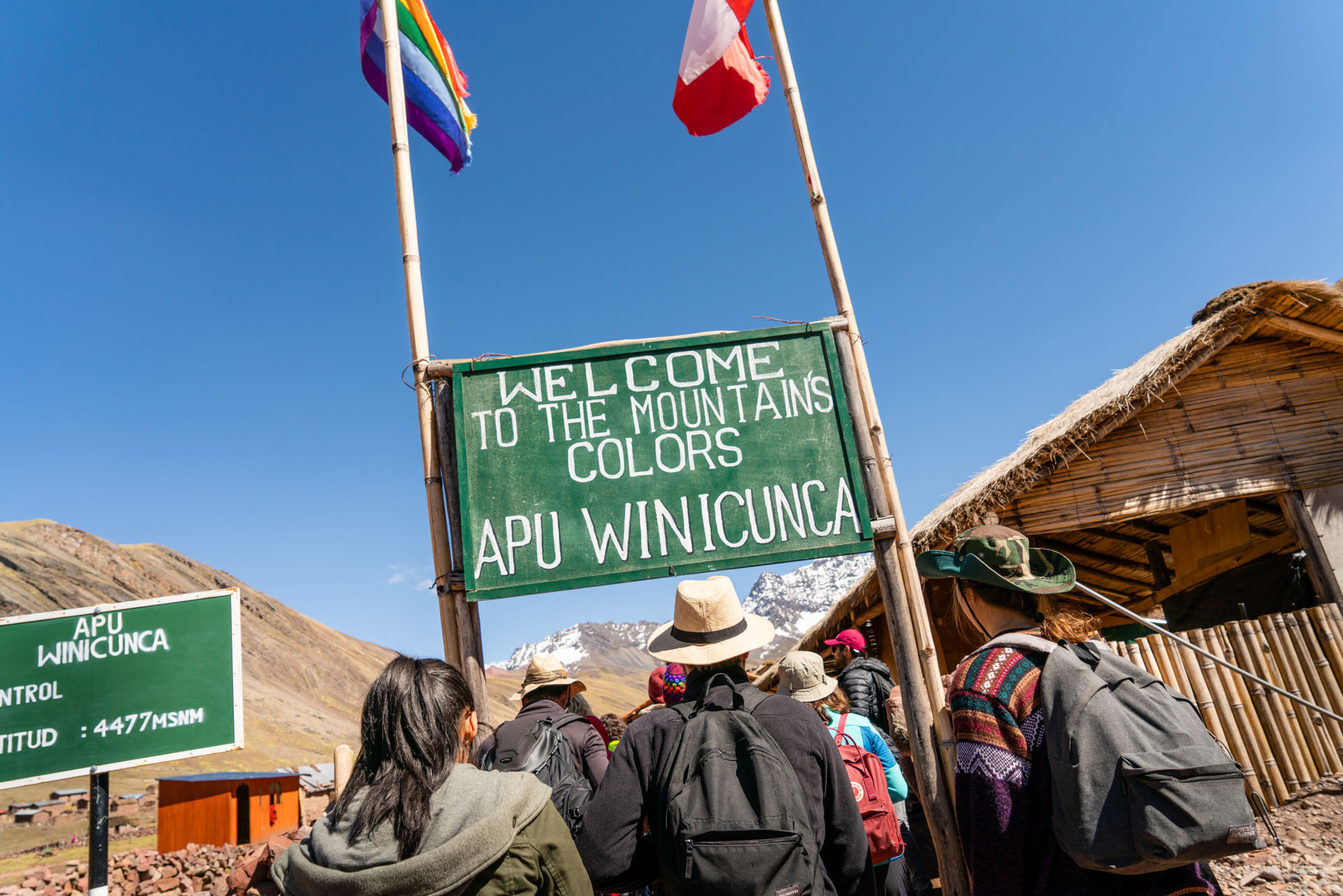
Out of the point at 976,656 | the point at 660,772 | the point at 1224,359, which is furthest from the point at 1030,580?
the point at 1224,359

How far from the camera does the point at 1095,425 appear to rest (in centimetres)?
654

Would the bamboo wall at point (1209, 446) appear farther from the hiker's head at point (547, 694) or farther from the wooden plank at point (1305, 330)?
the hiker's head at point (547, 694)

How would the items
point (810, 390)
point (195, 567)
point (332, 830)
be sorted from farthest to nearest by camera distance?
1. point (195, 567)
2. point (810, 390)
3. point (332, 830)

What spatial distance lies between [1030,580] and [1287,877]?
13.7 feet

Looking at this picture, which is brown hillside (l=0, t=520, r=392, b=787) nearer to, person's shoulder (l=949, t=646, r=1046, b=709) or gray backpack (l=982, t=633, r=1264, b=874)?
person's shoulder (l=949, t=646, r=1046, b=709)

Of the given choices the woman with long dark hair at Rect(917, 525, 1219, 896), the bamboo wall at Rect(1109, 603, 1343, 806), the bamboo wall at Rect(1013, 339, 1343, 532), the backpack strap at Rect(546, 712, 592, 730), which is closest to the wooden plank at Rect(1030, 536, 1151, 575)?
the bamboo wall at Rect(1013, 339, 1343, 532)

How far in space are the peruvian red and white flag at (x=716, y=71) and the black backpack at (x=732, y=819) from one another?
4318 mm

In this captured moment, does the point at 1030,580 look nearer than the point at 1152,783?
No

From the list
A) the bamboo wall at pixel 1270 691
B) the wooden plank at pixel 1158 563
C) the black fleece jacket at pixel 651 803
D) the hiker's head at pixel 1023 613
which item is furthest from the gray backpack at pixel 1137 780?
the wooden plank at pixel 1158 563

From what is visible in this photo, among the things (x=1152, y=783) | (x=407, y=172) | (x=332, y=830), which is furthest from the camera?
(x=407, y=172)

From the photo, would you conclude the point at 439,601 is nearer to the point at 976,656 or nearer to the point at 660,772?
the point at 660,772

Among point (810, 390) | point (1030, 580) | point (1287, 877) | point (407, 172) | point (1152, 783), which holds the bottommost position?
point (1287, 877)

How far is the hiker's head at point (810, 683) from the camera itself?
13.8ft

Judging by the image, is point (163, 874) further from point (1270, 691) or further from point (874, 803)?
point (1270, 691)
